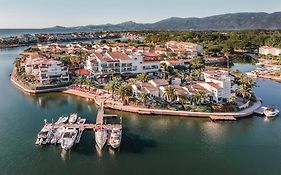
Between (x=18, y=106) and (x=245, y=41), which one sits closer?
(x=18, y=106)

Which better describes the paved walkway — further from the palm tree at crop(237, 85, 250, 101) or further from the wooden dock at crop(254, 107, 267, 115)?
the palm tree at crop(237, 85, 250, 101)

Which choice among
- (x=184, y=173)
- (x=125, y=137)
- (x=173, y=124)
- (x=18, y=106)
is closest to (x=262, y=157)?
(x=184, y=173)

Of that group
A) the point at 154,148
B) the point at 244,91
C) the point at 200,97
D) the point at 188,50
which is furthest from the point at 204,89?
the point at 188,50

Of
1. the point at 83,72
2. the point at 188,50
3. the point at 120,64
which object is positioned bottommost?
the point at 83,72

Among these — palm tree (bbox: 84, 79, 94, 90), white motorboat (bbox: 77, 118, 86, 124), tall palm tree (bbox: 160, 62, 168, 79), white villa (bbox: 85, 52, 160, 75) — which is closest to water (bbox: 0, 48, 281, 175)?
white motorboat (bbox: 77, 118, 86, 124)

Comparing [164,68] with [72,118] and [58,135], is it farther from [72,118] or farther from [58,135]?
[58,135]

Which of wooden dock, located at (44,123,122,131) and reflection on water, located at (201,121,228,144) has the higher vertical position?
wooden dock, located at (44,123,122,131)

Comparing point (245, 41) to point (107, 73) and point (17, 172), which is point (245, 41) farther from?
point (17, 172)
